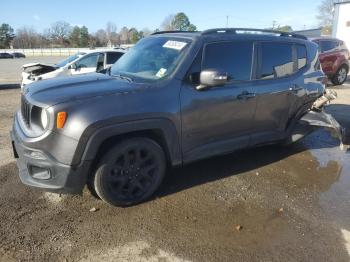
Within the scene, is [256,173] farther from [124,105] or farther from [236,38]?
[124,105]

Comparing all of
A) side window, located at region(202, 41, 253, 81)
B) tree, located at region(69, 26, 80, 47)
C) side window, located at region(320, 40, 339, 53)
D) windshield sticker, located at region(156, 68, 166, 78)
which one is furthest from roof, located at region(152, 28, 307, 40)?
tree, located at region(69, 26, 80, 47)

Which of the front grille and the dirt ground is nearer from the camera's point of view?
the dirt ground

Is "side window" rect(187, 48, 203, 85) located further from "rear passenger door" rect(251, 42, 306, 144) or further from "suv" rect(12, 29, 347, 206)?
"rear passenger door" rect(251, 42, 306, 144)

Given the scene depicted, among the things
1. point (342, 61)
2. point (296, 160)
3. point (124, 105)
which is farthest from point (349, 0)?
point (124, 105)

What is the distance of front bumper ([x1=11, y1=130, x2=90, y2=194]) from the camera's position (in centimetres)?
360

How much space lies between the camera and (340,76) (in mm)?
A: 14992

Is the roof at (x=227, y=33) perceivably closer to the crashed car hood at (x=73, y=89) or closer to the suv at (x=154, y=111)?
the suv at (x=154, y=111)

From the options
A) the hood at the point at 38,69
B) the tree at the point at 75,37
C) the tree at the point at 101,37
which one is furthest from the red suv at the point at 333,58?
the tree at the point at 75,37

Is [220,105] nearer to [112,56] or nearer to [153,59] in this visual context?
[153,59]

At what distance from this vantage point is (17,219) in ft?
12.5

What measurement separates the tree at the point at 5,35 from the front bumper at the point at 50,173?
10914 cm

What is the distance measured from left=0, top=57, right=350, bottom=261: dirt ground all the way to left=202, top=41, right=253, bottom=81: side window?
142 centimetres

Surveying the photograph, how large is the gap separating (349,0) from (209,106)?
34.7 m

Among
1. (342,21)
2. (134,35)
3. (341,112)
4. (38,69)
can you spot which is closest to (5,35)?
(134,35)
